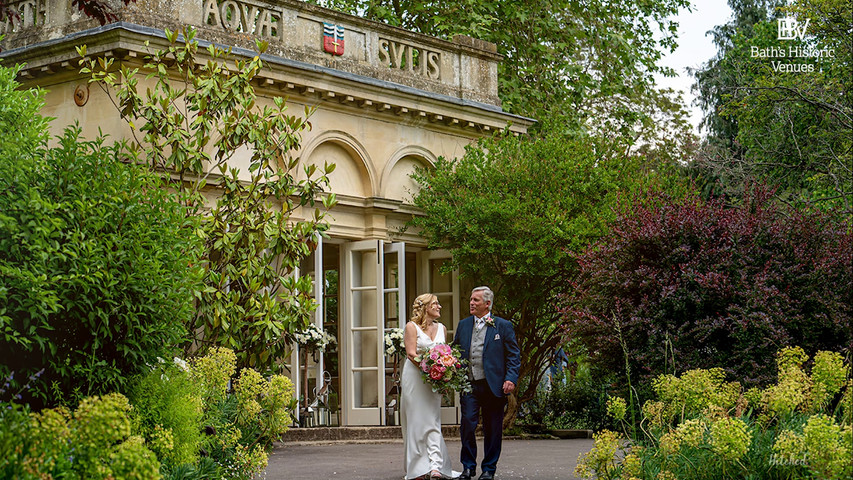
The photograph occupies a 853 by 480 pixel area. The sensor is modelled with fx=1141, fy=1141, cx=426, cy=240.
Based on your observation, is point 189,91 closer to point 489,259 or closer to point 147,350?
point 489,259

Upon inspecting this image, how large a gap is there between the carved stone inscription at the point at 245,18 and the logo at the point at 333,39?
0.83m

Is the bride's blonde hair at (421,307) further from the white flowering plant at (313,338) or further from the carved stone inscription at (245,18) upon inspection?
the carved stone inscription at (245,18)

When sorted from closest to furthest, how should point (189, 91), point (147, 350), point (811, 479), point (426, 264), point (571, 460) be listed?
1. point (811, 479)
2. point (147, 350)
3. point (571, 460)
4. point (189, 91)
5. point (426, 264)

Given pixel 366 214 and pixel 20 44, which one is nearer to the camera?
pixel 20 44

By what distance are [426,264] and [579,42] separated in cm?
893

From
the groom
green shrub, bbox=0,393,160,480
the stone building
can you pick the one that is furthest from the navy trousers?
green shrub, bbox=0,393,160,480

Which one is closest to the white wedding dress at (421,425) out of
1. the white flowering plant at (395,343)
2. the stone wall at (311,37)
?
the stone wall at (311,37)

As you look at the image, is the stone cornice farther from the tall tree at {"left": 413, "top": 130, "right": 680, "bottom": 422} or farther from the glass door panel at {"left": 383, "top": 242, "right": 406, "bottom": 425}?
the glass door panel at {"left": 383, "top": 242, "right": 406, "bottom": 425}

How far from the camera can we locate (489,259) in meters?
19.3

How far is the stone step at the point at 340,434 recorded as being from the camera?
17.5 meters

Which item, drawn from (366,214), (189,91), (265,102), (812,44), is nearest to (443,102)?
(366,214)

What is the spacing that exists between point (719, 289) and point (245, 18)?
9.52m

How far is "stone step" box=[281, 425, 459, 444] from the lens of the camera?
17469 millimetres

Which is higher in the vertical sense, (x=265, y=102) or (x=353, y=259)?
(x=265, y=102)
